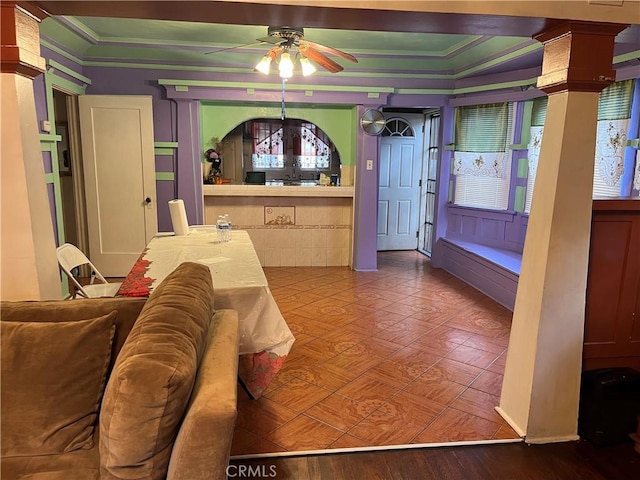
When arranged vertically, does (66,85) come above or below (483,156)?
above

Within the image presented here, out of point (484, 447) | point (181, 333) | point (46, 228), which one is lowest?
point (484, 447)

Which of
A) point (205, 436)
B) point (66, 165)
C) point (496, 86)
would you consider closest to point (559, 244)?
point (205, 436)

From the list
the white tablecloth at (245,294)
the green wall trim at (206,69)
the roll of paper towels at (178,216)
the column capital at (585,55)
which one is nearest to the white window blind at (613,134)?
the column capital at (585,55)

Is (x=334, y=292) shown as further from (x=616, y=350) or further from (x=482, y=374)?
(x=616, y=350)

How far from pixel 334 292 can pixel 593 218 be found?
2.94 metres

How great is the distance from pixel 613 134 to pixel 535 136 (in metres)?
1.10

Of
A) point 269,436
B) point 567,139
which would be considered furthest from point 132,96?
point 567,139

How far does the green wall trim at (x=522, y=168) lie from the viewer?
5043mm

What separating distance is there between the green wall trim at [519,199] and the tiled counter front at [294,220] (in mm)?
1974

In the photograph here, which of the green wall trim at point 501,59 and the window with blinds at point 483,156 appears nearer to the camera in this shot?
the green wall trim at point 501,59

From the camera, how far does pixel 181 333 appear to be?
1595 millimetres

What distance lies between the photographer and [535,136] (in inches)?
192

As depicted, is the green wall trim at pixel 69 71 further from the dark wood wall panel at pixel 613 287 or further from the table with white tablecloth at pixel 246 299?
the dark wood wall panel at pixel 613 287

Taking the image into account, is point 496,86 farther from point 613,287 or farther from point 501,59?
point 613,287
